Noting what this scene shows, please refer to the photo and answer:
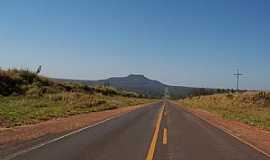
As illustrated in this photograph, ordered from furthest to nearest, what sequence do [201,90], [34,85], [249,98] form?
[201,90], [249,98], [34,85]

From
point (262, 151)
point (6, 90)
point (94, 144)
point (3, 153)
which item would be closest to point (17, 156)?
point (3, 153)

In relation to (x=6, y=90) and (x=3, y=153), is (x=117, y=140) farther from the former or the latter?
(x=6, y=90)

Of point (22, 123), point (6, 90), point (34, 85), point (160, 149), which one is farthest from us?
point (34, 85)

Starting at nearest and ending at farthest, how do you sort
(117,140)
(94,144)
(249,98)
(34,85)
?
(94,144) < (117,140) < (34,85) < (249,98)

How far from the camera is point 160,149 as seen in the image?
12602 millimetres

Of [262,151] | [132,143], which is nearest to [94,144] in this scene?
[132,143]

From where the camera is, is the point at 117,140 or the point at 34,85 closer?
the point at 117,140

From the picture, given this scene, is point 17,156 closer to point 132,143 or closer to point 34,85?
point 132,143

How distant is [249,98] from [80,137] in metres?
59.8

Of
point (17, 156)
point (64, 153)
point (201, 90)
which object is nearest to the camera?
point (17, 156)

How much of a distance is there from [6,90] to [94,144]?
39182mm

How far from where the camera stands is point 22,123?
22.6 m

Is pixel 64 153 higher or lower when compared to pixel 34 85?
lower

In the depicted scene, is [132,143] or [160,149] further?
[132,143]
